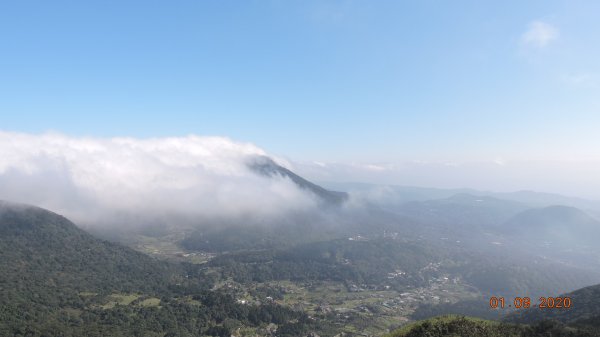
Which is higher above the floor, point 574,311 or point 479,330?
point 479,330

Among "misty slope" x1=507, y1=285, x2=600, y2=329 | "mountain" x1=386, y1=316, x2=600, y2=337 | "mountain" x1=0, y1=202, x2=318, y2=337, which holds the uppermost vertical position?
"mountain" x1=386, y1=316, x2=600, y2=337

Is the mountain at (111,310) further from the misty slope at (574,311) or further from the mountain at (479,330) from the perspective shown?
the mountain at (479,330)

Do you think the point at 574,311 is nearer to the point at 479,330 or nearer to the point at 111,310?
the point at 479,330

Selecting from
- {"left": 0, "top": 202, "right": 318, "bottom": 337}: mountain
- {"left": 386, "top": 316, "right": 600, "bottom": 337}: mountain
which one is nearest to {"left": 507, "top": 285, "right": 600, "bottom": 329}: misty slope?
{"left": 386, "top": 316, "right": 600, "bottom": 337}: mountain

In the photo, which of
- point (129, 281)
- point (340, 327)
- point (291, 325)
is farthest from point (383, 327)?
point (129, 281)

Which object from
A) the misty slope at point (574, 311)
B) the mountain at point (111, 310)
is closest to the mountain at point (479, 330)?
the misty slope at point (574, 311)

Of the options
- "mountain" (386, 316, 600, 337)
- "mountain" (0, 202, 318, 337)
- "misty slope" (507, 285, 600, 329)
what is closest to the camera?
"mountain" (386, 316, 600, 337)

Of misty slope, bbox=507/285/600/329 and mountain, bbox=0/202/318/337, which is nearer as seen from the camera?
misty slope, bbox=507/285/600/329

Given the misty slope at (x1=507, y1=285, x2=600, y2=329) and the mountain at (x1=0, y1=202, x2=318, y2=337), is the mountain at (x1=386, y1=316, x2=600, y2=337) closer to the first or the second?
the misty slope at (x1=507, y1=285, x2=600, y2=329)

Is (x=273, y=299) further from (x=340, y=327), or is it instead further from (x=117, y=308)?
(x=117, y=308)

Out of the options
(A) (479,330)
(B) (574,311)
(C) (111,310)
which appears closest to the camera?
(A) (479,330)

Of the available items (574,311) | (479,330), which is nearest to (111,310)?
(479,330)
